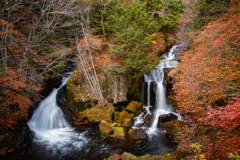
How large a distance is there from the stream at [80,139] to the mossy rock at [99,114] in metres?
0.72

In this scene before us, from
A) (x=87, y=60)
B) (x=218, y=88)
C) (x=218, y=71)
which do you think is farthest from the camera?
(x=87, y=60)

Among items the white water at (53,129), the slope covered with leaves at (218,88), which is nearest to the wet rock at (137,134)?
the white water at (53,129)

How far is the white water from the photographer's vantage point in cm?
838

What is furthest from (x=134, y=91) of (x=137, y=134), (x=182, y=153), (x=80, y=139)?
(x=182, y=153)

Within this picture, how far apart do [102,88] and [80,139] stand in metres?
5.19

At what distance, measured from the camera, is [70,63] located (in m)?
15.9

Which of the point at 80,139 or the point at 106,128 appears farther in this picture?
the point at 106,128

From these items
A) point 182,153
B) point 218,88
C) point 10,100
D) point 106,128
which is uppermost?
point 218,88

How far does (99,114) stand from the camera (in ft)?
35.8

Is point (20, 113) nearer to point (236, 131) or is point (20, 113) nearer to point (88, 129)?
point (88, 129)

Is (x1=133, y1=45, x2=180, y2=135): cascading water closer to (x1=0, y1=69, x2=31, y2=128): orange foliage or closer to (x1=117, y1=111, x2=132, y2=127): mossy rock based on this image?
(x1=117, y1=111, x2=132, y2=127): mossy rock

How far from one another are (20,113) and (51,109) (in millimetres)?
3090

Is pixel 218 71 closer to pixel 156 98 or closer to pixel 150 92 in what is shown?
pixel 156 98

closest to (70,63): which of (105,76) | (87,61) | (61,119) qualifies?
(87,61)
